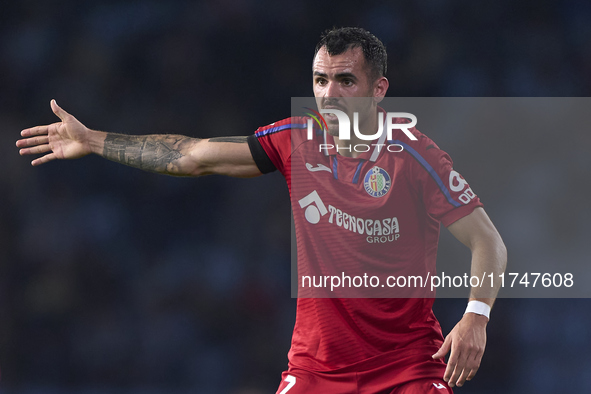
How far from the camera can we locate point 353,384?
10.0ft

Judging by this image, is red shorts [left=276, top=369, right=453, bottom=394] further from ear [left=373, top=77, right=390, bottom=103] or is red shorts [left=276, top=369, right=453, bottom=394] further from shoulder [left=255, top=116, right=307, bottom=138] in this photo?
ear [left=373, top=77, right=390, bottom=103]

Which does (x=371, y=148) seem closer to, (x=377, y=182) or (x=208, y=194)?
(x=377, y=182)

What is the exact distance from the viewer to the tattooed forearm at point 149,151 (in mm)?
3568

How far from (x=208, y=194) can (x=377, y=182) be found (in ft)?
12.9

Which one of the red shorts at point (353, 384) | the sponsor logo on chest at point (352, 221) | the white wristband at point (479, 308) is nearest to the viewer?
the white wristband at point (479, 308)

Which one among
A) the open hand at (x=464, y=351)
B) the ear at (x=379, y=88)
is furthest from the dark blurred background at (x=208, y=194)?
the open hand at (x=464, y=351)

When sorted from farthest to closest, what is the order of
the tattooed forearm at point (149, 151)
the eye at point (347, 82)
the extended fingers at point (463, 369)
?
the tattooed forearm at point (149, 151), the eye at point (347, 82), the extended fingers at point (463, 369)

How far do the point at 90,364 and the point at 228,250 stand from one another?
5.50 ft

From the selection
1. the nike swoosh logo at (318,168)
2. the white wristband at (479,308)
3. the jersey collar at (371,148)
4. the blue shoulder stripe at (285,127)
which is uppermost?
the blue shoulder stripe at (285,127)

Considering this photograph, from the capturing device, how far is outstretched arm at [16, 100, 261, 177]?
348 cm

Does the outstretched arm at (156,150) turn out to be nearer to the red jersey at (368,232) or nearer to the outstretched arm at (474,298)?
the red jersey at (368,232)

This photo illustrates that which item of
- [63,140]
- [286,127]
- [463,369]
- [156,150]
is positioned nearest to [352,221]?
[286,127]

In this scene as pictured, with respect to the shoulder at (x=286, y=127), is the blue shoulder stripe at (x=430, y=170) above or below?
below

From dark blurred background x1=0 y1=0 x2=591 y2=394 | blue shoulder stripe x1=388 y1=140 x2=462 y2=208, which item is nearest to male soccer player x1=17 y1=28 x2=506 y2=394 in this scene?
blue shoulder stripe x1=388 y1=140 x2=462 y2=208
